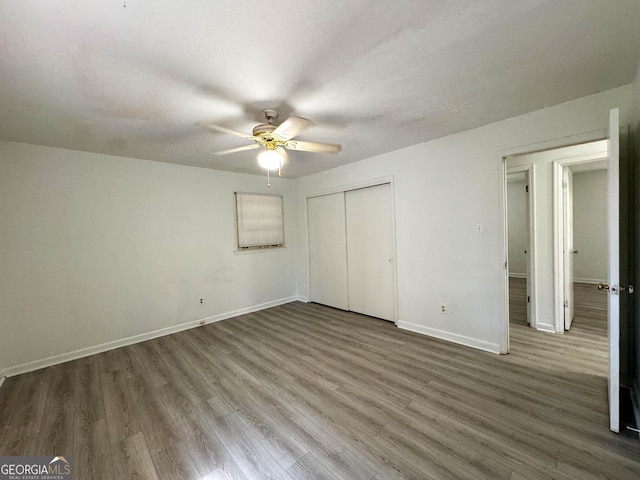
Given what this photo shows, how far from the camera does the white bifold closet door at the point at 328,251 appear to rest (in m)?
4.25

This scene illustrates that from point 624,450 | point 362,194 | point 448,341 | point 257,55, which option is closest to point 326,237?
point 362,194

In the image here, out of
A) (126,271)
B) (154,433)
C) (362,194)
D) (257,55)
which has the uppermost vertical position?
(257,55)

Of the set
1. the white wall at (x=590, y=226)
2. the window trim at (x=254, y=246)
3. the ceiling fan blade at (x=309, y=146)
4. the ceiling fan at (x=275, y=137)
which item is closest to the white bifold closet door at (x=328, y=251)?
the window trim at (x=254, y=246)

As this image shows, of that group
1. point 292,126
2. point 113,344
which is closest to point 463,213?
point 292,126

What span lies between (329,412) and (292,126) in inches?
81.7

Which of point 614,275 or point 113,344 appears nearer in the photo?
point 614,275

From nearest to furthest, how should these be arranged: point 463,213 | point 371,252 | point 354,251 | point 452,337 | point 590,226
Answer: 1. point 463,213
2. point 452,337
3. point 371,252
4. point 354,251
5. point 590,226

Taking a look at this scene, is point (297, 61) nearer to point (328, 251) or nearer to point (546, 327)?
point (328, 251)

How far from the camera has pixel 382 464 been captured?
4.58 ft

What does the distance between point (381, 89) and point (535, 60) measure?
0.93 metres

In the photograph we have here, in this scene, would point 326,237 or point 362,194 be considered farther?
point 326,237

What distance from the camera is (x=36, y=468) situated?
148 centimetres

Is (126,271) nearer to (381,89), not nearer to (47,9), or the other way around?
(47,9)

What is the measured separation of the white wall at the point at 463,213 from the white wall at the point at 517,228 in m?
3.69
